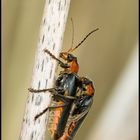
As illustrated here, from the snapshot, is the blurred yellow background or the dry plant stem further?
the blurred yellow background

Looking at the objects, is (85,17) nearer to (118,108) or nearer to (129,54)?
(129,54)

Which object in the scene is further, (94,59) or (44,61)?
(94,59)

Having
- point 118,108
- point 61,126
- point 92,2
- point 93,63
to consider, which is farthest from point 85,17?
point 61,126

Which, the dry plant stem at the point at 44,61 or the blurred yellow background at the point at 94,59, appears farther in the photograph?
the blurred yellow background at the point at 94,59

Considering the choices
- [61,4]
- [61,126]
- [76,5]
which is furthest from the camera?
[76,5]
